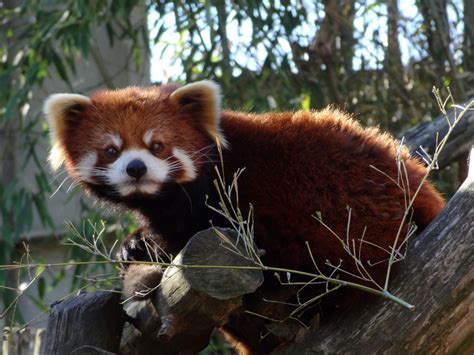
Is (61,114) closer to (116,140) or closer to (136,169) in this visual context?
(116,140)

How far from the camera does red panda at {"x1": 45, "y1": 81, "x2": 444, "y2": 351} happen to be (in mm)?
2947

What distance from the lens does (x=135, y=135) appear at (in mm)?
3260

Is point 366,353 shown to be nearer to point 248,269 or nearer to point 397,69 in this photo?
point 248,269

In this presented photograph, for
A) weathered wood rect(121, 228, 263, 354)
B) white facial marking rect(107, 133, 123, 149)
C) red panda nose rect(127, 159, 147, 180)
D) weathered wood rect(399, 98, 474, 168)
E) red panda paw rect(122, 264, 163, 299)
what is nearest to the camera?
weathered wood rect(121, 228, 263, 354)

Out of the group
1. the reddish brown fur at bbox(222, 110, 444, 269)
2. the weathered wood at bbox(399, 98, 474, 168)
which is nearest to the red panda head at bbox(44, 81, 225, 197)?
the reddish brown fur at bbox(222, 110, 444, 269)

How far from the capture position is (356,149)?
3.06m

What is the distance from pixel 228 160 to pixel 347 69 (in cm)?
322

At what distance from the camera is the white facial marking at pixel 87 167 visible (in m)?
3.30

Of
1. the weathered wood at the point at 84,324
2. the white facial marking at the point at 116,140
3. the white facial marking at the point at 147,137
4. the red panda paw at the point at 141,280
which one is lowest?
the weathered wood at the point at 84,324

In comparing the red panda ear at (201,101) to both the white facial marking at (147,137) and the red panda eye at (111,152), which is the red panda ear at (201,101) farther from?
the red panda eye at (111,152)

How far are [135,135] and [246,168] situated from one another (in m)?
0.43

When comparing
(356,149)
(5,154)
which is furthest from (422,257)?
(5,154)

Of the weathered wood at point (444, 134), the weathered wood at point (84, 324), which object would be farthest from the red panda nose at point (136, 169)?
the weathered wood at point (444, 134)

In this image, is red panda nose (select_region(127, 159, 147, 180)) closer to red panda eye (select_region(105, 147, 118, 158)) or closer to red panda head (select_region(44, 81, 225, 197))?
red panda head (select_region(44, 81, 225, 197))
